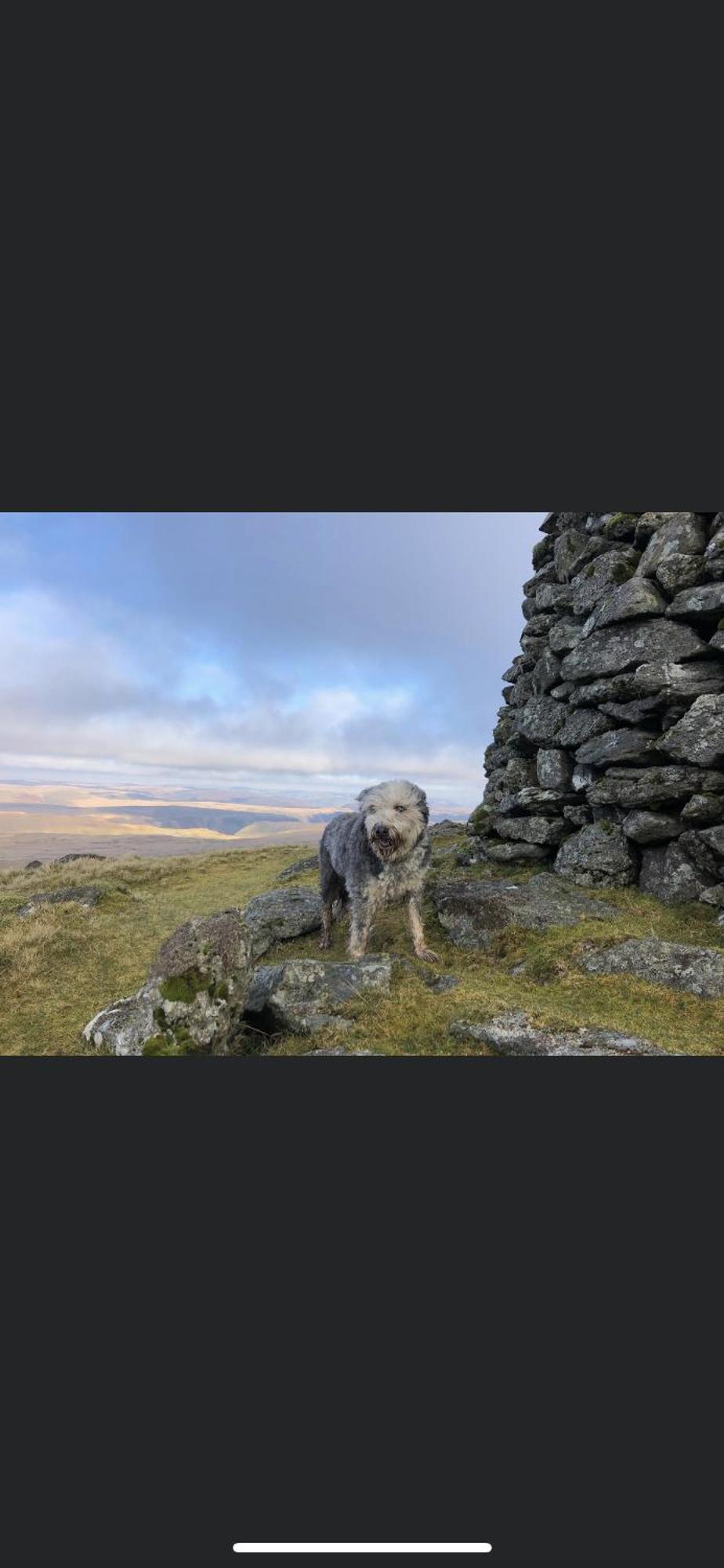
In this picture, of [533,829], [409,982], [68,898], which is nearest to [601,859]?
[533,829]

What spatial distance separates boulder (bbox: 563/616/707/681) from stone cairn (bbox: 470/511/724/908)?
0.11ft

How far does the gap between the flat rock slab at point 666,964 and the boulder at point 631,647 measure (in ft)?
23.8

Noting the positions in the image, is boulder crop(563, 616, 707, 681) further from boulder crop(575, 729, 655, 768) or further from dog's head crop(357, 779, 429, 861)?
dog's head crop(357, 779, 429, 861)

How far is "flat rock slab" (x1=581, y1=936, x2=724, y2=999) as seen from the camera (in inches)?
350

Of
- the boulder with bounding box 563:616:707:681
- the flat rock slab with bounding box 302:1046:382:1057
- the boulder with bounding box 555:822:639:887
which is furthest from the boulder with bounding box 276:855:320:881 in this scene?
the flat rock slab with bounding box 302:1046:382:1057

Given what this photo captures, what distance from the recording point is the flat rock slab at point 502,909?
11.9m

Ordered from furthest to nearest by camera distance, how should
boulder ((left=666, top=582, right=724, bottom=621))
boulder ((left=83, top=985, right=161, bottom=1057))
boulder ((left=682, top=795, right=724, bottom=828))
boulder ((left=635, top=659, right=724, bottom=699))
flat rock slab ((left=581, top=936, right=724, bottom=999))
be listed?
boulder ((left=635, top=659, right=724, bottom=699)) < boulder ((left=666, top=582, right=724, bottom=621)) < boulder ((left=682, top=795, right=724, bottom=828)) < flat rock slab ((left=581, top=936, right=724, bottom=999)) < boulder ((left=83, top=985, right=161, bottom=1057))

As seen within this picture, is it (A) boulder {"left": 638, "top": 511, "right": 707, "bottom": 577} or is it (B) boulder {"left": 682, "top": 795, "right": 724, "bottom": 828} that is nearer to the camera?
(B) boulder {"left": 682, "top": 795, "right": 724, "bottom": 828}

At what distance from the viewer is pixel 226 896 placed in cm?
2205

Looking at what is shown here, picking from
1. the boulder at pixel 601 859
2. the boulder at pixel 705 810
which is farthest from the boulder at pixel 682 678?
the boulder at pixel 601 859

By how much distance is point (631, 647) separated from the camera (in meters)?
14.6

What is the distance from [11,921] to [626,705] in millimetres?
17080

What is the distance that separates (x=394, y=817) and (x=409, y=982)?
115 inches
